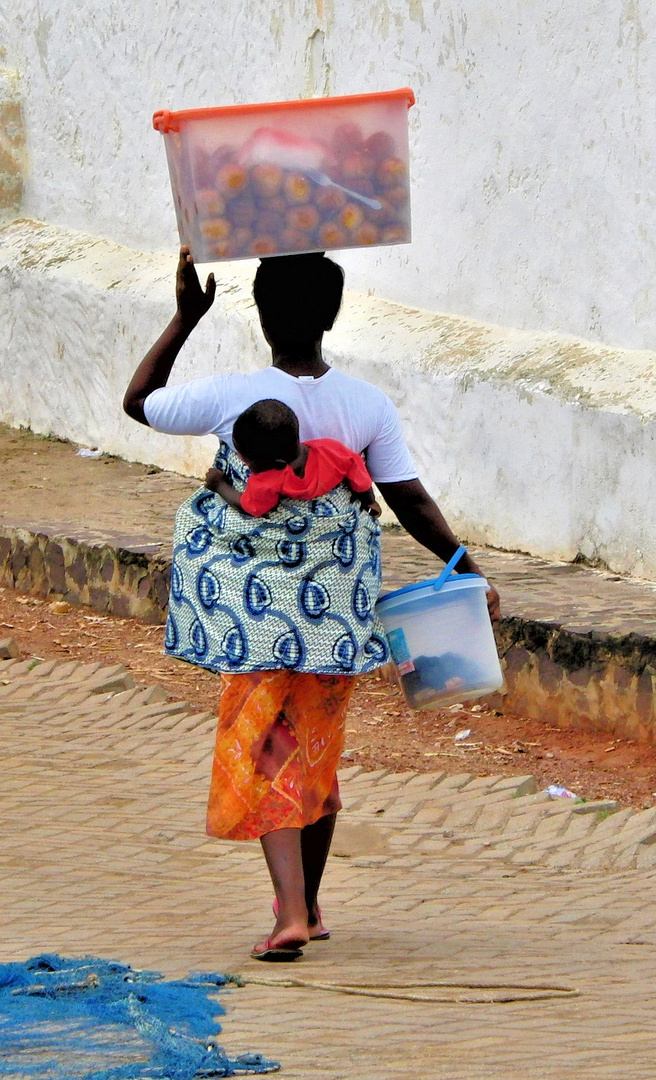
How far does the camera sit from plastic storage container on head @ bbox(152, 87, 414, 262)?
12.0 ft

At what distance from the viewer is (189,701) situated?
6730 millimetres

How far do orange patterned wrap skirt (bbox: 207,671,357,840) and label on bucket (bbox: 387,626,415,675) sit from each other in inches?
7.1

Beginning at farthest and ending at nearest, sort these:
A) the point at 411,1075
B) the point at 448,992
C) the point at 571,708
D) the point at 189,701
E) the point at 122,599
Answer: the point at 122,599 < the point at 189,701 < the point at 571,708 < the point at 448,992 < the point at 411,1075

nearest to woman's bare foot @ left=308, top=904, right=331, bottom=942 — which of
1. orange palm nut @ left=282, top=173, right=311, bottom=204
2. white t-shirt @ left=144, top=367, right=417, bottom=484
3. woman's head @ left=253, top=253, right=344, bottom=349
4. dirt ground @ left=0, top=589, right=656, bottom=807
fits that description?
white t-shirt @ left=144, top=367, right=417, bottom=484

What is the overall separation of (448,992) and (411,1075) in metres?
0.61

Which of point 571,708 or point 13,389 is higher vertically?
point 13,389

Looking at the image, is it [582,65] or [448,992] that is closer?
[448,992]

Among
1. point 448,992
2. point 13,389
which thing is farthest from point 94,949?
point 13,389

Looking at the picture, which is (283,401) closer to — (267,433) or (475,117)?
(267,433)

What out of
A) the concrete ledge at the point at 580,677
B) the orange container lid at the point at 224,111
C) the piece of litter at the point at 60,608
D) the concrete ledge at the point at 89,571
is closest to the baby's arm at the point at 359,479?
the orange container lid at the point at 224,111

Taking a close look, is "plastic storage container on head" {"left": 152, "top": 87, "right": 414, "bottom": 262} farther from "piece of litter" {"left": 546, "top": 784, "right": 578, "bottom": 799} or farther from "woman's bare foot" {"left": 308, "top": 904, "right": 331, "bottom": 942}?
"piece of litter" {"left": 546, "top": 784, "right": 578, "bottom": 799}

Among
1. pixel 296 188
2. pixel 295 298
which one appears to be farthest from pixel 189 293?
pixel 296 188

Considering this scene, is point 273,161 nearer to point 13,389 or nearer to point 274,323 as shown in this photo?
point 274,323

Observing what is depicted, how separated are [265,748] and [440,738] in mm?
2577
